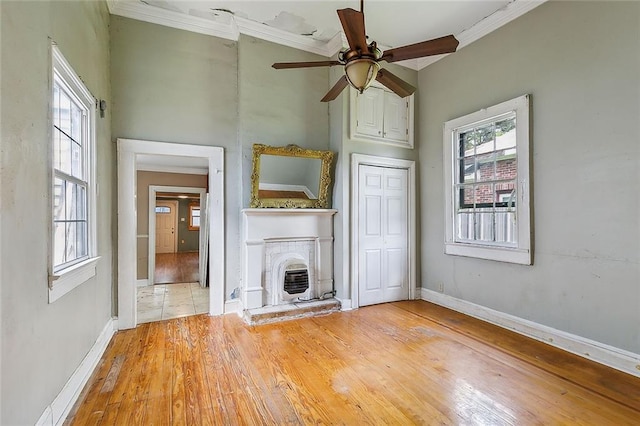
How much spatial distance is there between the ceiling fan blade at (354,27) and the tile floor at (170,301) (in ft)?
11.5

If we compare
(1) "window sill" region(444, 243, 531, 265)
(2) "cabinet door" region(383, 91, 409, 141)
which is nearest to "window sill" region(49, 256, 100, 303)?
(2) "cabinet door" region(383, 91, 409, 141)

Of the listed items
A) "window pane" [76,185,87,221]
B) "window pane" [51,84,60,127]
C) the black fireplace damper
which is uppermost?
"window pane" [51,84,60,127]

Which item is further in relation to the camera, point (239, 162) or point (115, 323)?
point (239, 162)

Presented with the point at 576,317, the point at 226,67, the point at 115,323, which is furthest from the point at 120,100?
the point at 576,317

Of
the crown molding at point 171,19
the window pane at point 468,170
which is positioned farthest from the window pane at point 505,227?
the crown molding at point 171,19

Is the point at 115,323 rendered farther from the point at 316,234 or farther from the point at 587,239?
the point at 587,239

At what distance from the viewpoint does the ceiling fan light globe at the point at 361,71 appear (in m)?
2.09

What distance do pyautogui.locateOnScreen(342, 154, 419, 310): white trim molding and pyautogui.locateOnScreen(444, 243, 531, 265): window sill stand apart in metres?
0.53

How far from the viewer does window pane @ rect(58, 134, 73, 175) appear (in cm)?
217

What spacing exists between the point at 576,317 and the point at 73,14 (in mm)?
4706

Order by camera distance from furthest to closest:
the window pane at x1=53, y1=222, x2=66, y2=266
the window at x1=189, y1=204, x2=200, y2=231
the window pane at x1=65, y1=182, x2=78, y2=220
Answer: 1. the window at x1=189, y1=204, x2=200, y2=231
2. the window pane at x1=65, y1=182, x2=78, y2=220
3. the window pane at x1=53, y1=222, x2=66, y2=266

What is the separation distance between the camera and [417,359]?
265 cm

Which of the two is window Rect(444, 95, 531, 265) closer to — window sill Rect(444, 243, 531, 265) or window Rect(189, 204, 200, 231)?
window sill Rect(444, 243, 531, 265)

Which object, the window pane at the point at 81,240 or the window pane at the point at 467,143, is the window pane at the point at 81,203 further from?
the window pane at the point at 467,143
